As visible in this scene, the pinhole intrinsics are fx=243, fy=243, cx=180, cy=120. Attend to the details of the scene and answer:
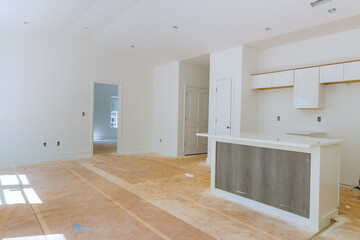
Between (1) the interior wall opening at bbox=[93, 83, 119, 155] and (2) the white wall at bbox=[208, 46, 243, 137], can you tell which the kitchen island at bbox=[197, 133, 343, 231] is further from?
(1) the interior wall opening at bbox=[93, 83, 119, 155]

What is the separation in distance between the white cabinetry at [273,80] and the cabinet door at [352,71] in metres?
A: 0.91

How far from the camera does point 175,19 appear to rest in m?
4.88

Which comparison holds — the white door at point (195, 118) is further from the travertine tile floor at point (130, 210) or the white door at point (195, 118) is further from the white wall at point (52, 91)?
the travertine tile floor at point (130, 210)

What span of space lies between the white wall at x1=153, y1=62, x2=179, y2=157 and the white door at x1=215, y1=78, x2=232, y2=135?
1.55 meters

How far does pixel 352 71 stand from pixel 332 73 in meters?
0.30

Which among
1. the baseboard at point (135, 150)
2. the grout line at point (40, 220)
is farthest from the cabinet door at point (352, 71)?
the baseboard at point (135, 150)

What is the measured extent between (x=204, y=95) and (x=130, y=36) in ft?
9.45

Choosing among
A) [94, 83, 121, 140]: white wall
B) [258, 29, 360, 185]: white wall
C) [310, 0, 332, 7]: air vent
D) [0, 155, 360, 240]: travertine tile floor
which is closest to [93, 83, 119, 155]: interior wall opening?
[94, 83, 121, 140]: white wall

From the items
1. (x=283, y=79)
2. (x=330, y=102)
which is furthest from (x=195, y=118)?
(x=330, y=102)

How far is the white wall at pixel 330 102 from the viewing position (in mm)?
4262

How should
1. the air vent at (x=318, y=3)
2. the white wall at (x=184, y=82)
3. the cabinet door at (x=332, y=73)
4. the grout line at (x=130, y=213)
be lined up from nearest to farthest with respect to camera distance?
the grout line at (x=130, y=213), the air vent at (x=318, y=3), the cabinet door at (x=332, y=73), the white wall at (x=184, y=82)

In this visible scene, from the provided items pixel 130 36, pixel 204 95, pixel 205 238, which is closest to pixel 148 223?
pixel 205 238

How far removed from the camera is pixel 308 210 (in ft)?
8.61

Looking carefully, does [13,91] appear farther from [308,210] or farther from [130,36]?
[308,210]
